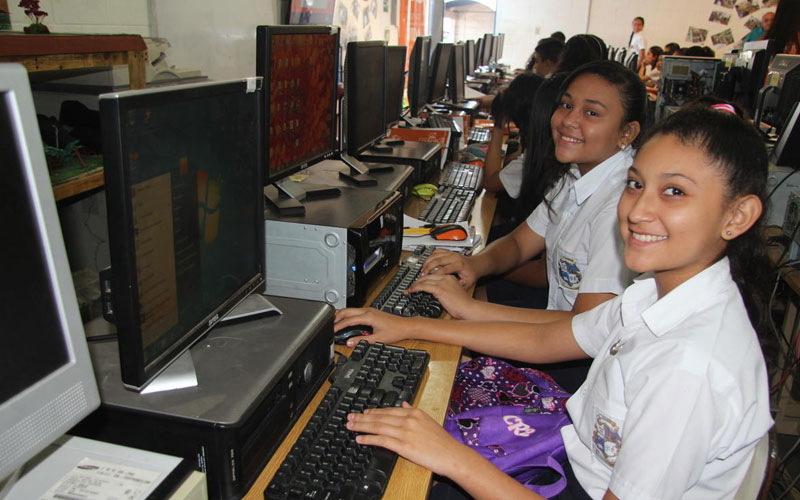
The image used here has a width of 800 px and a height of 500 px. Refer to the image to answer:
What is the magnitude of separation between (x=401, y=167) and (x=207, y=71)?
0.85 m

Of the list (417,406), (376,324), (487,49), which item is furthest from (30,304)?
(487,49)

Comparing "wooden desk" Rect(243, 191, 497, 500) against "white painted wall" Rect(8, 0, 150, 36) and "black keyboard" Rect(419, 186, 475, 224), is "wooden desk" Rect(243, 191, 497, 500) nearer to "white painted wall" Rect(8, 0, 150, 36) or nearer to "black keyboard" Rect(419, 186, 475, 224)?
"black keyboard" Rect(419, 186, 475, 224)

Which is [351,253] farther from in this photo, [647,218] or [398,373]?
[647,218]

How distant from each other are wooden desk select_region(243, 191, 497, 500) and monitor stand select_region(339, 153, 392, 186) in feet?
0.93

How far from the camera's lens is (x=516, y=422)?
1.11m

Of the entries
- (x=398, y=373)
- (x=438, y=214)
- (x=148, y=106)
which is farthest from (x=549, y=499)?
(x=438, y=214)

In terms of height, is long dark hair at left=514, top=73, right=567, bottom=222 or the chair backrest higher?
long dark hair at left=514, top=73, right=567, bottom=222

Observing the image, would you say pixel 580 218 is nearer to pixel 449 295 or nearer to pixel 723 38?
pixel 449 295

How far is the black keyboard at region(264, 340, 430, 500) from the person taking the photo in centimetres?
78

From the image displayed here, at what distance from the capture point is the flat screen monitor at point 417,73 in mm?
3068

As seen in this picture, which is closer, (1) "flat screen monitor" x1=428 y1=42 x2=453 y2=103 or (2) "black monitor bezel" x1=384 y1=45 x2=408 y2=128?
(2) "black monitor bezel" x1=384 y1=45 x2=408 y2=128

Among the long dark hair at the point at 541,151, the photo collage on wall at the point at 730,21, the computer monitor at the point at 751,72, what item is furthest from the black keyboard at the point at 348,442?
the photo collage on wall at the point at 730,21

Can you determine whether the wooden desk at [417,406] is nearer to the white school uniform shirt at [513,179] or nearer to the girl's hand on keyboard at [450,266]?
the girl's hand on keyboard at [450,266]

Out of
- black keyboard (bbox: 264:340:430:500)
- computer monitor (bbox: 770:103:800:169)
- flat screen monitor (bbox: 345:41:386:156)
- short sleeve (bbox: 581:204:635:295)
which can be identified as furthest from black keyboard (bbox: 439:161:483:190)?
black keyboard (bbox: 264:340:430:500)
